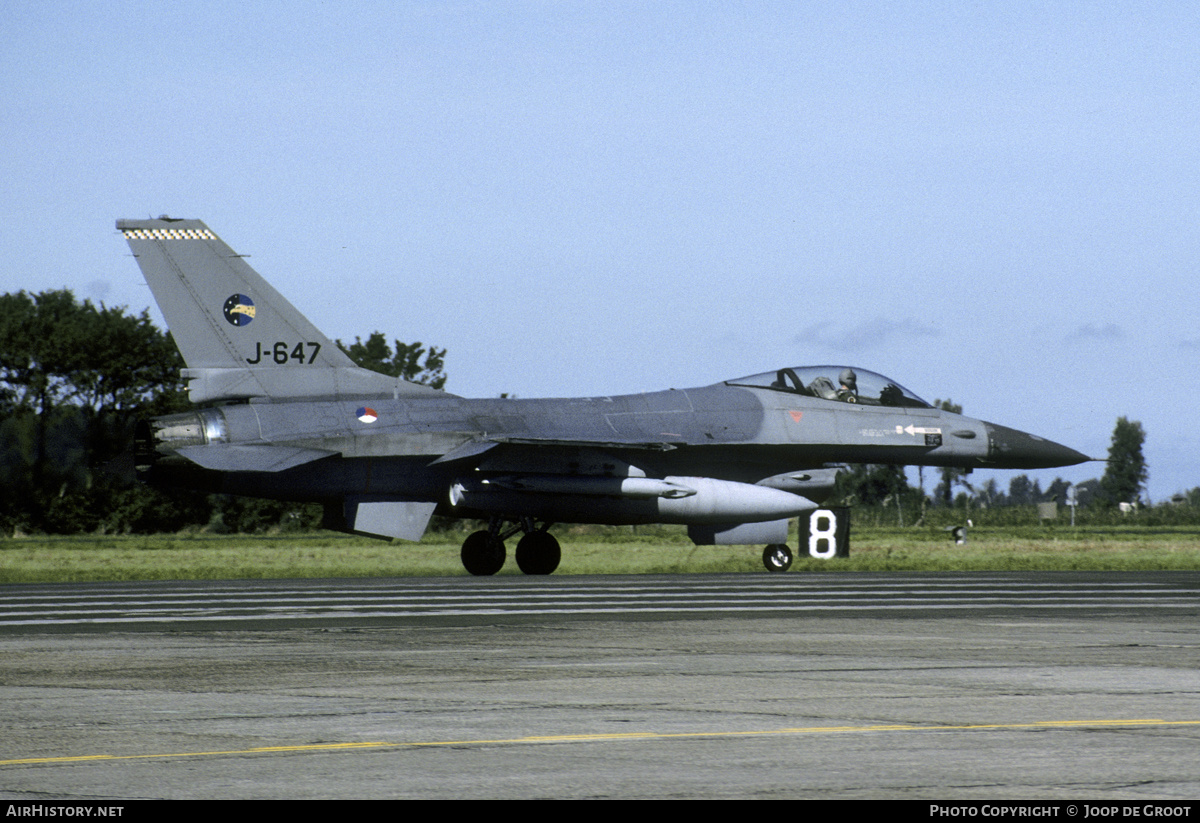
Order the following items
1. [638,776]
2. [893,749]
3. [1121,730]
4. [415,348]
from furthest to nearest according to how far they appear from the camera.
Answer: [415,348] < [1121,730] < [893,749] < [638,776]

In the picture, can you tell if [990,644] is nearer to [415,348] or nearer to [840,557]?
[840,557]

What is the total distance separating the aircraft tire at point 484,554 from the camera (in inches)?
994

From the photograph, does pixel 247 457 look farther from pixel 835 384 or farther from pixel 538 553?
pixel 835 384

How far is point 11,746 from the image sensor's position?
6.99 metres

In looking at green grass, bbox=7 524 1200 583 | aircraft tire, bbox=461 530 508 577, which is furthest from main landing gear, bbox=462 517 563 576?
green grass, bbox=7 524 1200 583

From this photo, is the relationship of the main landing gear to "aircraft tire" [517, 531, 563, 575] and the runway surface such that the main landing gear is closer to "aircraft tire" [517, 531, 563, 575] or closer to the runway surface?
"aircraft tire" [517, 531, 563, 575]

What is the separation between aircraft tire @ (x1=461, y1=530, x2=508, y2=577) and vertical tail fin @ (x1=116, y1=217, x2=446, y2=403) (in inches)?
118

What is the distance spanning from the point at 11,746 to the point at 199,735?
0.82 meters

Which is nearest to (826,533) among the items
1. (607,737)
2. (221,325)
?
(221,325)

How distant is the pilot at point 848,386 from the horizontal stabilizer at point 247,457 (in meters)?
8.83

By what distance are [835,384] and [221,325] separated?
10.0m

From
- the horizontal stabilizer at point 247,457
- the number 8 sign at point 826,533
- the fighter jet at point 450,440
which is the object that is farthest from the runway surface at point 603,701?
the number 8 sign at point 826,533
